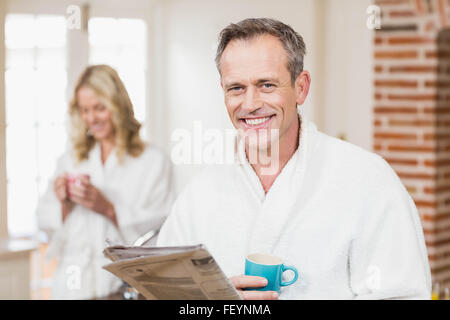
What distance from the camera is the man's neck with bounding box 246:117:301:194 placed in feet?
3.42

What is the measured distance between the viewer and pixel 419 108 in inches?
85.0

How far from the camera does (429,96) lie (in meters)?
2.14

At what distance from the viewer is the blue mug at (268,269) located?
0.95 metres

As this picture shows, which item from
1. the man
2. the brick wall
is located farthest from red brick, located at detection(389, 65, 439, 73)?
the man

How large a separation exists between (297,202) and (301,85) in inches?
7.0

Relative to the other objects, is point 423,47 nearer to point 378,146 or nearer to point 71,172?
point 378,146

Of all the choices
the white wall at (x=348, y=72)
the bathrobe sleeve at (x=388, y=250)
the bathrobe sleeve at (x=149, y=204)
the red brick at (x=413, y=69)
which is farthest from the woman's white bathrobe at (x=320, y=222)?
the white wall at (x=348, y=72)

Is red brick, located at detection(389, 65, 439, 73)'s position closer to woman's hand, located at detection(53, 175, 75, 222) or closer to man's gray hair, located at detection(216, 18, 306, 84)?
woman's hand, located at detection(53, 175, 75, 222)

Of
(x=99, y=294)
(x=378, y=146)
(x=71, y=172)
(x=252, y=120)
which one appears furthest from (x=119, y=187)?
(x=252, y=120)

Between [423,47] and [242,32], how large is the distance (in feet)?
4.26

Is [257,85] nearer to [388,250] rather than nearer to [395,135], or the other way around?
[388,250]

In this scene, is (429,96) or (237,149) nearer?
(237,149)

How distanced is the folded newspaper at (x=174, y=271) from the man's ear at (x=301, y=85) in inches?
12.2

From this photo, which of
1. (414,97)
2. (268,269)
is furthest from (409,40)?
(268,269)
